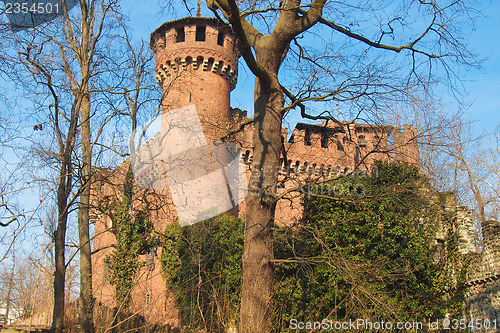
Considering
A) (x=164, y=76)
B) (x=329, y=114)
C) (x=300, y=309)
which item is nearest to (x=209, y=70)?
(x=164, y=76)

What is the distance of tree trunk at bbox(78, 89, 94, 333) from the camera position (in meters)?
7.85

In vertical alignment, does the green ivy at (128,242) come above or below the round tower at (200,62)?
below

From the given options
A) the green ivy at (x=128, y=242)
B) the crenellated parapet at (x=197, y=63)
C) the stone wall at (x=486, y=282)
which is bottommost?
the stone wall at (x=486, y=282)

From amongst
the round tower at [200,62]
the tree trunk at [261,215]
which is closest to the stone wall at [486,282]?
the tree trunk at [261,215]

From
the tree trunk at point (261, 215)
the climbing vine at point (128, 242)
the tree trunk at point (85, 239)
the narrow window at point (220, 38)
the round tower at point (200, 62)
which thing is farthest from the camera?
the narrow window at point (220, 38)

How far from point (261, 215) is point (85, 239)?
4.57 m

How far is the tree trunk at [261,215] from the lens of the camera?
5.13 meters

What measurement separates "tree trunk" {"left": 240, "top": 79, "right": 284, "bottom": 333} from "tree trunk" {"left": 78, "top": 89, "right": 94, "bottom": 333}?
11.3 feet

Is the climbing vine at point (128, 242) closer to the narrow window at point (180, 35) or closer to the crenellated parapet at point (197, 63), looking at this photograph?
the crenellated parapet at point (197, 63)

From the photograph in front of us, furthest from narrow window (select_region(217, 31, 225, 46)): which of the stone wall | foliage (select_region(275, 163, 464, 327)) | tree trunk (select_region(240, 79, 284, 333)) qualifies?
tree trunk (select_region(240, 79, 284, 333))

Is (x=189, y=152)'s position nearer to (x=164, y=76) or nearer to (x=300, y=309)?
(x=164, y=76)

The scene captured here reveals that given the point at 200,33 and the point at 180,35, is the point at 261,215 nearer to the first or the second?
the point at 180,35

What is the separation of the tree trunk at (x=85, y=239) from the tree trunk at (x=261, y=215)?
11.3 ft

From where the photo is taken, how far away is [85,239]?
8.50 metres
